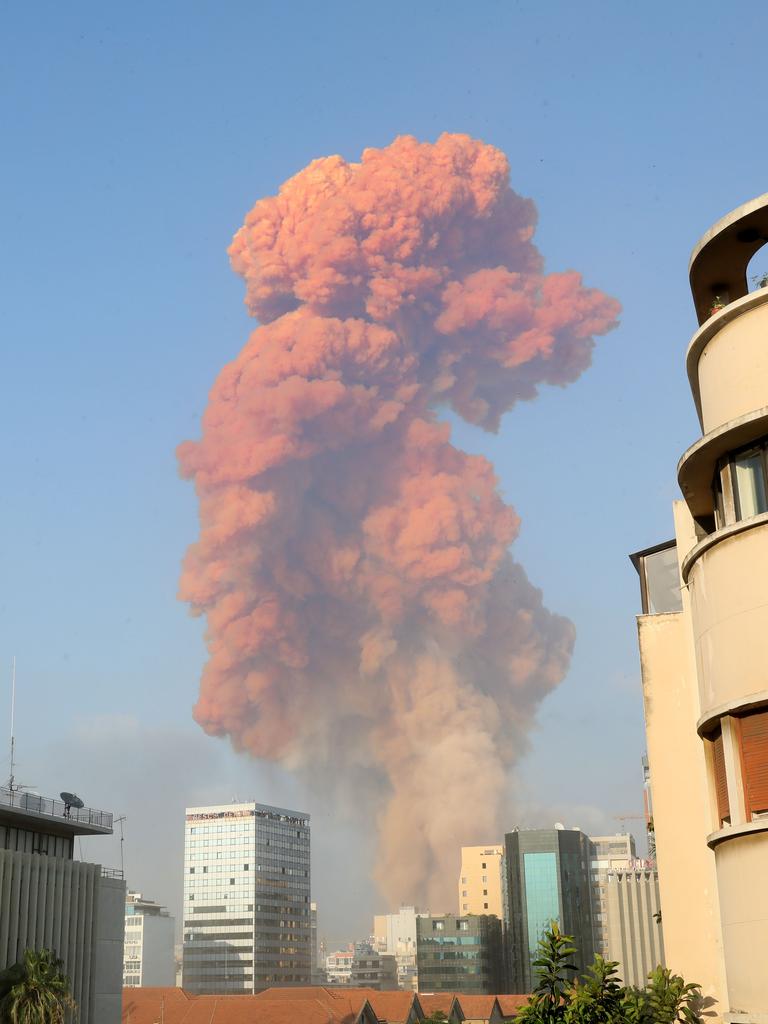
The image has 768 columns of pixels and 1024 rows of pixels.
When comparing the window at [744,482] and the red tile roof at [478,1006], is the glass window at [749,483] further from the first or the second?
the red tile roof at [478,1006]

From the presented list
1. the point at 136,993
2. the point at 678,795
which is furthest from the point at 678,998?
the point at 136,993

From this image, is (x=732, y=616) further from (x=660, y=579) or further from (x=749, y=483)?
(x=660, y=579)

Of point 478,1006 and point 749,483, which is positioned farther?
point 478,1006

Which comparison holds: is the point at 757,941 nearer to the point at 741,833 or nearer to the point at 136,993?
the point at 741,833

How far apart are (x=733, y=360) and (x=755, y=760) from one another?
5.62 metres

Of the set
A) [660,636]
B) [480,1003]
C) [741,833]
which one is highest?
[660,636]

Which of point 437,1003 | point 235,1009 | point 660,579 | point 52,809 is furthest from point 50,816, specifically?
point 437,1003

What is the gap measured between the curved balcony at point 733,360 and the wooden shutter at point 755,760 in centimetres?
407

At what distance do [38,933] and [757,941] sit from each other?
200ft

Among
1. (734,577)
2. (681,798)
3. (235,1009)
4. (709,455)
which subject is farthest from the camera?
(235,1009)

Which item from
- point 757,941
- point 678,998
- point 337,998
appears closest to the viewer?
point 757,941

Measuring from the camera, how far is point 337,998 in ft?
487

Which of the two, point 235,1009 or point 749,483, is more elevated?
point 749,483

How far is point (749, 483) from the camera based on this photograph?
1650 centimetres
